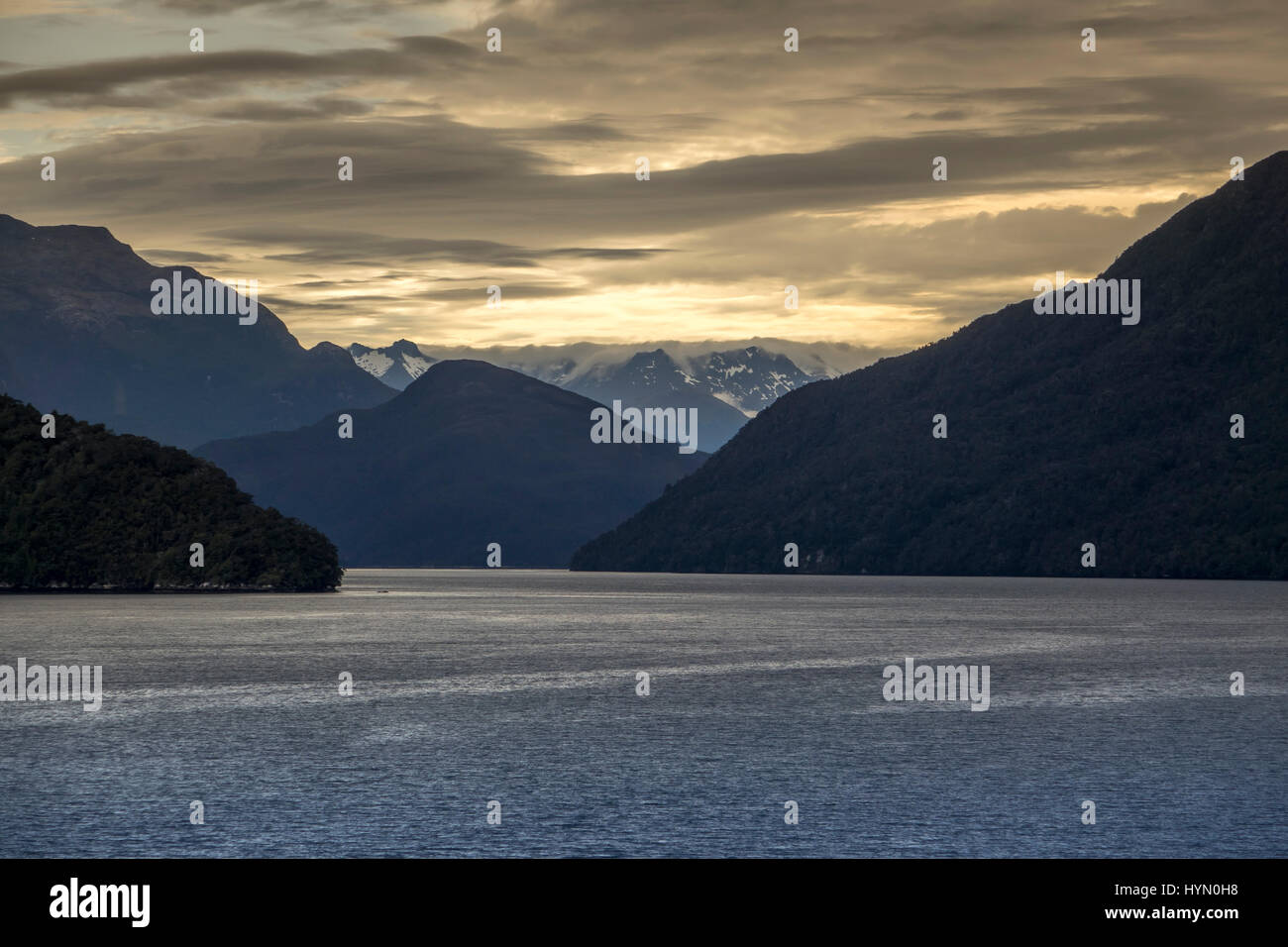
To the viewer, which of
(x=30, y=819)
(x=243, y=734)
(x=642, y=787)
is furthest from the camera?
(x=243, y=734)

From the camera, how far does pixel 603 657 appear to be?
13975cm

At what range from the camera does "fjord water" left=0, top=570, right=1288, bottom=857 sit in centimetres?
5366

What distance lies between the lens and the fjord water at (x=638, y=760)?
5366 centimetres

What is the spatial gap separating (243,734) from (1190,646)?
351 ft

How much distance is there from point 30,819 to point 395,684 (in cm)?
5609

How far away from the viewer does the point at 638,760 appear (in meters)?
71.8

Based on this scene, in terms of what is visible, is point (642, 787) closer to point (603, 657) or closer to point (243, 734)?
point (243, 734)
